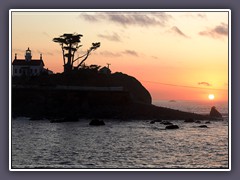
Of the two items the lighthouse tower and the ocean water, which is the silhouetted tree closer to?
the lighthouse tower

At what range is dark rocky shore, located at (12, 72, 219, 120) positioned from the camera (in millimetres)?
Result: 11102

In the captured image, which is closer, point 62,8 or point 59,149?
point 62,8

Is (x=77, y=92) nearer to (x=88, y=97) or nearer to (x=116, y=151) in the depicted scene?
(x=88, y=97)

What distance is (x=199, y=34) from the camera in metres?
9.62

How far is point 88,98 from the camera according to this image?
558 inches

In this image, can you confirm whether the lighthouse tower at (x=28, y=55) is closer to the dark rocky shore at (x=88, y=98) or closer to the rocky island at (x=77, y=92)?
the rocky island at (x=77, y=92)

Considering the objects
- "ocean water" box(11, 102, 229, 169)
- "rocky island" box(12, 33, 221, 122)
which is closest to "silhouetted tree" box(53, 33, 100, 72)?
"rocky island" box(12, 33, 221, 122)

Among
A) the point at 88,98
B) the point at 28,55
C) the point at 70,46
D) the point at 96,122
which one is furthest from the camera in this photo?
the point at 88,98

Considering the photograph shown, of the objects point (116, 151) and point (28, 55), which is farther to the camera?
point (116, 151)

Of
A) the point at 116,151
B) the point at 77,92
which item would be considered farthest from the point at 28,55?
the point at 77,92

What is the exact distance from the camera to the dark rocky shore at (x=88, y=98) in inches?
437
